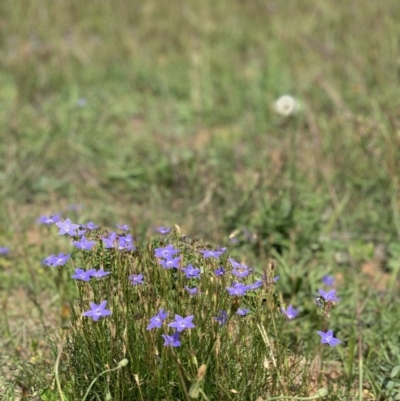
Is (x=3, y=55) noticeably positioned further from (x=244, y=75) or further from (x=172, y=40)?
(x=244, y=75)

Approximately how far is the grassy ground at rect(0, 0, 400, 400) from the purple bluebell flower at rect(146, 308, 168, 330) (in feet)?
1.16

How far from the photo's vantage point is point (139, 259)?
6.75 feet

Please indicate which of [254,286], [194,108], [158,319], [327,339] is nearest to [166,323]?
[158,319]

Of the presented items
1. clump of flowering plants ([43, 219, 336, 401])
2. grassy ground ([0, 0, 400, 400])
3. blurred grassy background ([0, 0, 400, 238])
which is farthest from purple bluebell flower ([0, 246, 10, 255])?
clump of flowering plants ([43, 219, 336, 401])

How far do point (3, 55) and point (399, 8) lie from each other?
3.51m

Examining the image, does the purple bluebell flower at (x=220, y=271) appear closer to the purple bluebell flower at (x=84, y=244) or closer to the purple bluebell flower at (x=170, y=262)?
the purple bluebell flower at (x=170, y=262)

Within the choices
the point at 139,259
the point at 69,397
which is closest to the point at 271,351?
the point at 139,259

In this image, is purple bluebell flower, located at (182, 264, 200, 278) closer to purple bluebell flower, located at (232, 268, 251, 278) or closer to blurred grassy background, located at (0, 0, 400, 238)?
purple bluebell flower, located at (232, 268, 251, 278)

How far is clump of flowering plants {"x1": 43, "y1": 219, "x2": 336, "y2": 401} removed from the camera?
1894 millimetres

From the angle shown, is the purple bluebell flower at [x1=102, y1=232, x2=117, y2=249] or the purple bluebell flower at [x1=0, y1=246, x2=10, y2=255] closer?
the purple bluebell flower at [x1=102, y1=232, x2=117, y2=249]

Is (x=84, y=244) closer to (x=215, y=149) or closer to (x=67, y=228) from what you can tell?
(x=67, y=228)

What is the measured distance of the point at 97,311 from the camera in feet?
5.93

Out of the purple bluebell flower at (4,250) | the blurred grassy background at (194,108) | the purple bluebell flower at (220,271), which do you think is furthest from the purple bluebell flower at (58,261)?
the blurred grassy background at (194,108)


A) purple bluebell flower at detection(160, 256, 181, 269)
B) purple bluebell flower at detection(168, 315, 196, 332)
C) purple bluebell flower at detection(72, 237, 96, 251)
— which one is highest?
purple bluebell flower at detection(72, 237, 96, 251)
